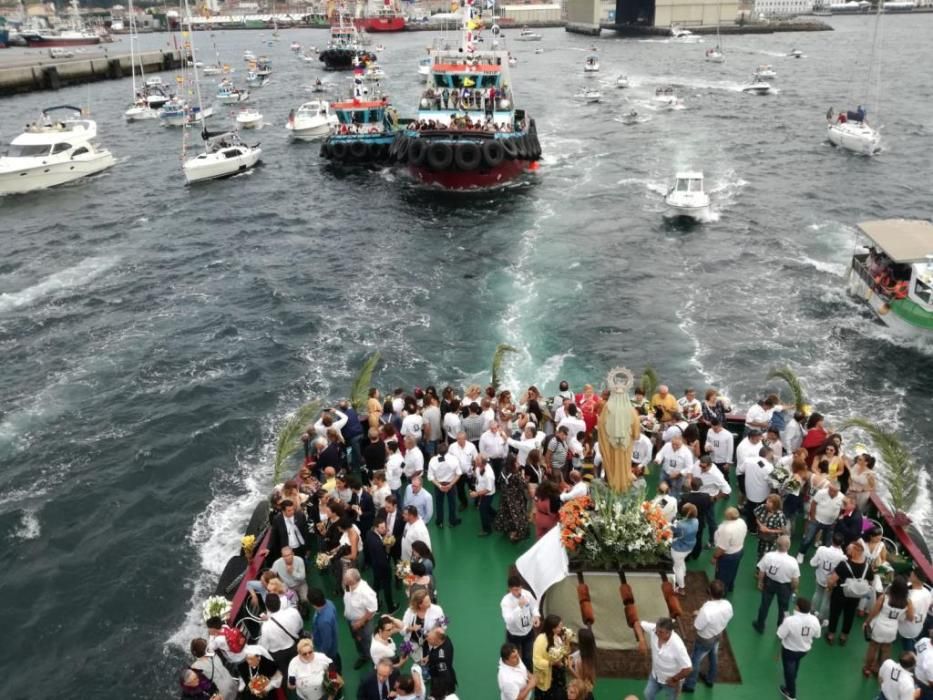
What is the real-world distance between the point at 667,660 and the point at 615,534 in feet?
5.12

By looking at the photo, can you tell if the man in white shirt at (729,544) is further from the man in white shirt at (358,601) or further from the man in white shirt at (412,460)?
the man in white shirt at (412,460)

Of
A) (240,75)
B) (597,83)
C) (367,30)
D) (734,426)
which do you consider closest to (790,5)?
(367,30)

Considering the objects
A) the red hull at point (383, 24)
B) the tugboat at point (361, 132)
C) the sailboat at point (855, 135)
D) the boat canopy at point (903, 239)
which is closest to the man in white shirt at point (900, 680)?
the boat canopy at point (903, 239)

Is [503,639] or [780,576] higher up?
[780,576]

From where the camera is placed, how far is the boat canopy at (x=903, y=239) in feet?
72.0

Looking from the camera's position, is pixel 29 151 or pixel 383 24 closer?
pixel 29 151

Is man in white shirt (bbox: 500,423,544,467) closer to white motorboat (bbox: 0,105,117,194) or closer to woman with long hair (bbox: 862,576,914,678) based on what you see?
woman with long hair (bbox: 862,576,914,678)

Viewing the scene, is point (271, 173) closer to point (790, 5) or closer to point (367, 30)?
point (367, 30)

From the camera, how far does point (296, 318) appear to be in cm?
2736

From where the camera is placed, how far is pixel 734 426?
44.6 feet

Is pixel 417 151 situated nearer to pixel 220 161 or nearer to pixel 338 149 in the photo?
pixel 338 149

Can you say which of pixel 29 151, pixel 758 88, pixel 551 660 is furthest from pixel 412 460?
pixel 758 88

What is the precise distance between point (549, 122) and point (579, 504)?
60.3 meters

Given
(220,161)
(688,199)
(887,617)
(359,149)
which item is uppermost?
(359,149)
